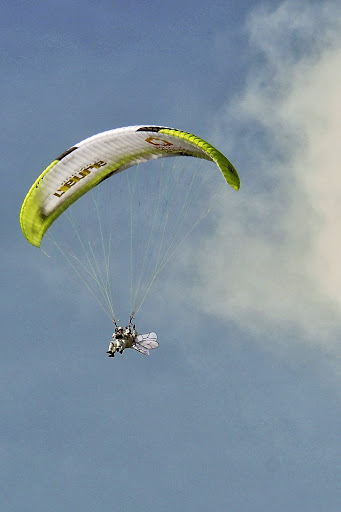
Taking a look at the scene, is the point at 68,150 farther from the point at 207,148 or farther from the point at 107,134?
the point at 207,148

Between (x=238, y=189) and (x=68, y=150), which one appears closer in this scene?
(x=238, y=189)

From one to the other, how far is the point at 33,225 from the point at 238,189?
1184cm

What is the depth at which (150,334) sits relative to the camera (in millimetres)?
66375

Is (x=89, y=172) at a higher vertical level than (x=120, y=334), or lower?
higher

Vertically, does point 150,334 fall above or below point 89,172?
below

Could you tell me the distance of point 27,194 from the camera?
2687 inches

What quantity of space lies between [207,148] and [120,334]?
29.7ft

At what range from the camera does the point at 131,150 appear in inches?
2660

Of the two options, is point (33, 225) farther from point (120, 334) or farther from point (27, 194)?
point (120, 334)

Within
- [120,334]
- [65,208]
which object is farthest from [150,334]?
[65,208]

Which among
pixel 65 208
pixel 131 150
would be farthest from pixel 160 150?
pixel 65 208

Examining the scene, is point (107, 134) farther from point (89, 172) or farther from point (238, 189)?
point (238, 189)

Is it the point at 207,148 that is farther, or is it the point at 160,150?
the point at 160,150

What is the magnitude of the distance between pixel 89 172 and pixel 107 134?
9.12ft
